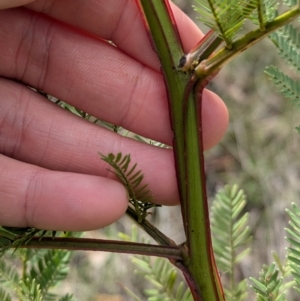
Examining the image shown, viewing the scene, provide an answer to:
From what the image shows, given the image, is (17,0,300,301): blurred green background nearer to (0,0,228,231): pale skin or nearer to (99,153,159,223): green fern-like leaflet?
(0,0,228,231): pale skin

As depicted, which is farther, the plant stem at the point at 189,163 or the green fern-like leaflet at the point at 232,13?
the plant stem at the point at 189,163

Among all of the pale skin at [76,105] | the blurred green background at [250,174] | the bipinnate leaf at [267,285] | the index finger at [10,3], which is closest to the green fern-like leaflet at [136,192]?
the pale skin at [76,105]

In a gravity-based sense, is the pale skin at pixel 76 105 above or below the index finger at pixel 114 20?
below

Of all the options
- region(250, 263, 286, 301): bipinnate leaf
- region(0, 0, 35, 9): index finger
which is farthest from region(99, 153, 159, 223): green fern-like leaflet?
region(0, 0, 35, 9): index finger

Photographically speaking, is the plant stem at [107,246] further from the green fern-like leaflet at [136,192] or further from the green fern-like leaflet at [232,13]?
the green fern-like leaflet at [232,13]

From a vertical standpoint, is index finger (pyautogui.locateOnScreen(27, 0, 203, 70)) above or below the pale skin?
above

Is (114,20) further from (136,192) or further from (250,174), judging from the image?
(250,174)

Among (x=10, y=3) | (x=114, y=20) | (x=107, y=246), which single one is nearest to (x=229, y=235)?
(x=107, y=246)
